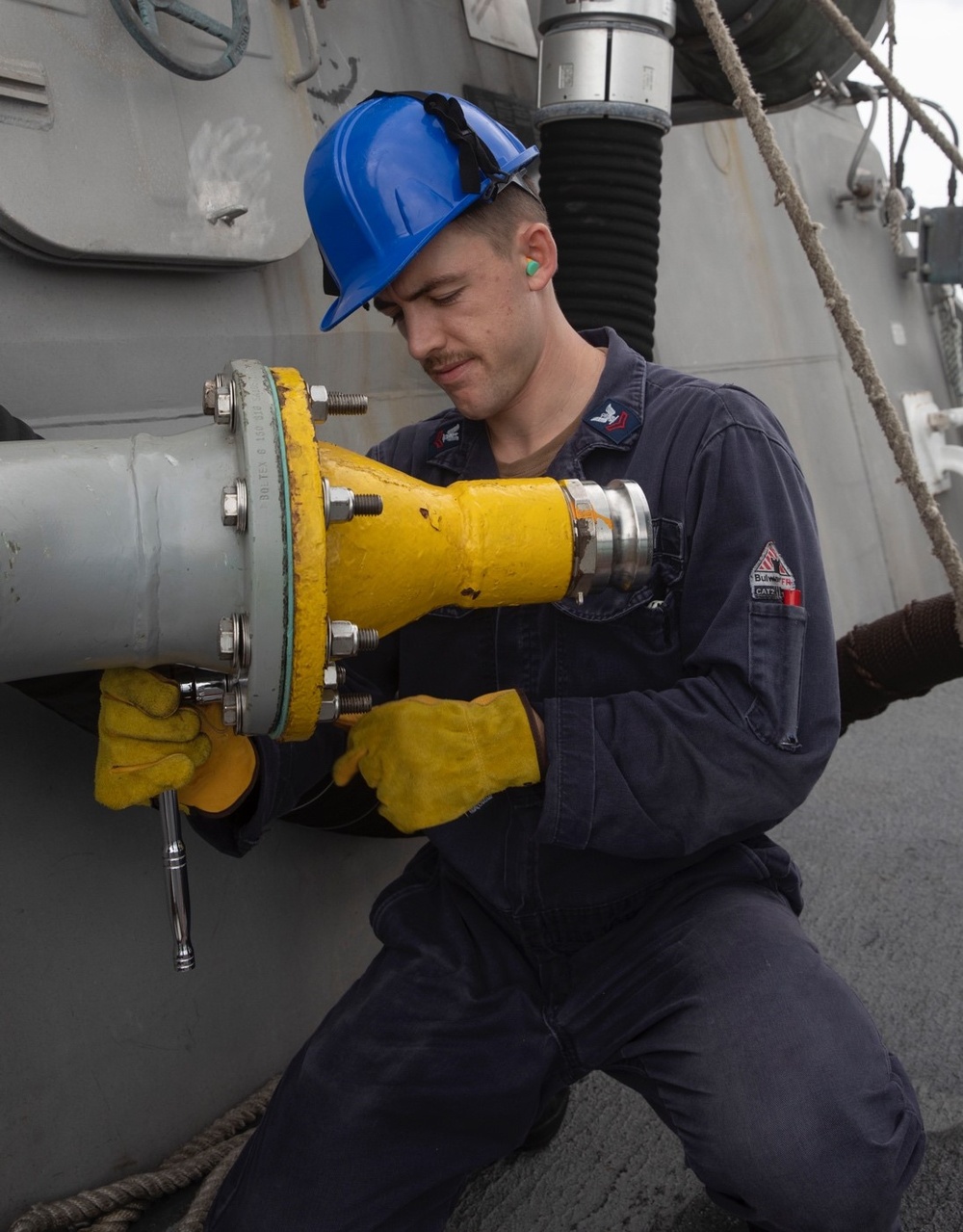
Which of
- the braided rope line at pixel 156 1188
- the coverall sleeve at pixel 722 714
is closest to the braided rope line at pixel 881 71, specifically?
the coverall sleeve at pixel 722 714

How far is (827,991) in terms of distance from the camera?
115 cm

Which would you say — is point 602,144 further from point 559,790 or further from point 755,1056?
point 755,1056

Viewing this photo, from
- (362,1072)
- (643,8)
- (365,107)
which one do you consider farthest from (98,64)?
(362,1072)

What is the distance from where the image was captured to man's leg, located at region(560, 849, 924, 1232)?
104 cm

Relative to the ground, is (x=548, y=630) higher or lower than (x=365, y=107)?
lower

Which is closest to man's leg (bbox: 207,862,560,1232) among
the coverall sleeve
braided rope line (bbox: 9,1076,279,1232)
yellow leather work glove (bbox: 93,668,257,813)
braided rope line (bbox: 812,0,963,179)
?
braided rope line (bbox: 9,1076,279,1232)

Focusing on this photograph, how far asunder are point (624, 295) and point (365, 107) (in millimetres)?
778

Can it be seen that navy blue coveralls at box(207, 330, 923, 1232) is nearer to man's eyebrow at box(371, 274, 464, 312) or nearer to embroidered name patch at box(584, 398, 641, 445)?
embroidered name patch at box(584, 398, 641, 445)

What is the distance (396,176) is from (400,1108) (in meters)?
0.97

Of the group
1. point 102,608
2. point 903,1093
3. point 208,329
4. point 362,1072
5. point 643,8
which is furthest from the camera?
point 643,8

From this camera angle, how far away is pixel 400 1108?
1239 mm

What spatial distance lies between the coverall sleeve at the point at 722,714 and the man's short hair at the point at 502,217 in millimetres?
336

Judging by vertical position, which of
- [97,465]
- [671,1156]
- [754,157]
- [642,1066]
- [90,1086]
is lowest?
[671,1156]

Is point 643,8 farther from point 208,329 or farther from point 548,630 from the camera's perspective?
point 548,630
